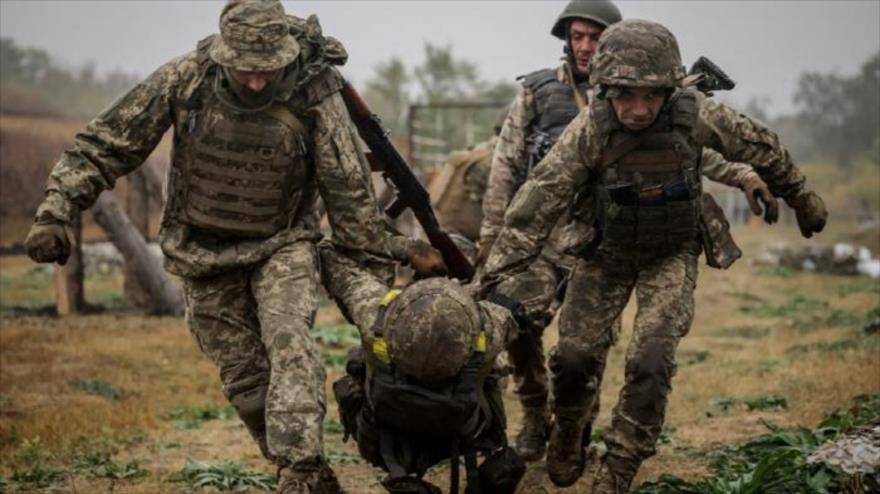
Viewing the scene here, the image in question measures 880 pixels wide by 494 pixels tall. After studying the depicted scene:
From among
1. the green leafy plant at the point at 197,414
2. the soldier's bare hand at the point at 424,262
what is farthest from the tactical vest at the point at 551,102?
the green leafy plant at the point at 197,414

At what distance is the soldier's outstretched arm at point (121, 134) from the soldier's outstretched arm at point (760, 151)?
8.64ft

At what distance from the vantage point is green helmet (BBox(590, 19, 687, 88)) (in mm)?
6465

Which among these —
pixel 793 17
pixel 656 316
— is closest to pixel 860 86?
pixel 793 17

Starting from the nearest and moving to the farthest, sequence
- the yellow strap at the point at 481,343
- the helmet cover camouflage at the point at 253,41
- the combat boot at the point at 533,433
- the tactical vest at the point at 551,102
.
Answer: the yellow strap at the point at 481,343 → the helmet cover camouflage at the point at 253,41 → the tactical vest at the point at 551,102 → the combat boot at the point at 533,433

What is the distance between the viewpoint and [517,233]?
6734mm

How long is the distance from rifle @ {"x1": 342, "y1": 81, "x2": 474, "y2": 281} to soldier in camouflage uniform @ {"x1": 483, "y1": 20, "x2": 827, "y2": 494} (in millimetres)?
1156

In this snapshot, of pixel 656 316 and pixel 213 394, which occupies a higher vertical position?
pixel 656 316

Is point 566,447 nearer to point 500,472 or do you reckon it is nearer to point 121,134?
point 500,472

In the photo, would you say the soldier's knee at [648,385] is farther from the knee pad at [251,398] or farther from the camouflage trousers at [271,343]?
the knee pad at [251,398]

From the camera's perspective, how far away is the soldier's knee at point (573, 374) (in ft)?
23.5

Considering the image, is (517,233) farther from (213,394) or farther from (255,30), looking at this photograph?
(213,394)

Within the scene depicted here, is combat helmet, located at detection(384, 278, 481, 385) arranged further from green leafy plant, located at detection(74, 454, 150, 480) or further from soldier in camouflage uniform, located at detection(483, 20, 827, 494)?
green leafy plant, located at detection(74, 454, 150, 480)

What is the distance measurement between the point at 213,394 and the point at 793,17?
19.0 metres

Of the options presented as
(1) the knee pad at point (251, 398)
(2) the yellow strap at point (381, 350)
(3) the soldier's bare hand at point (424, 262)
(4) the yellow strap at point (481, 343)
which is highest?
(3) the soldier's bare hand at point (424, 262)
